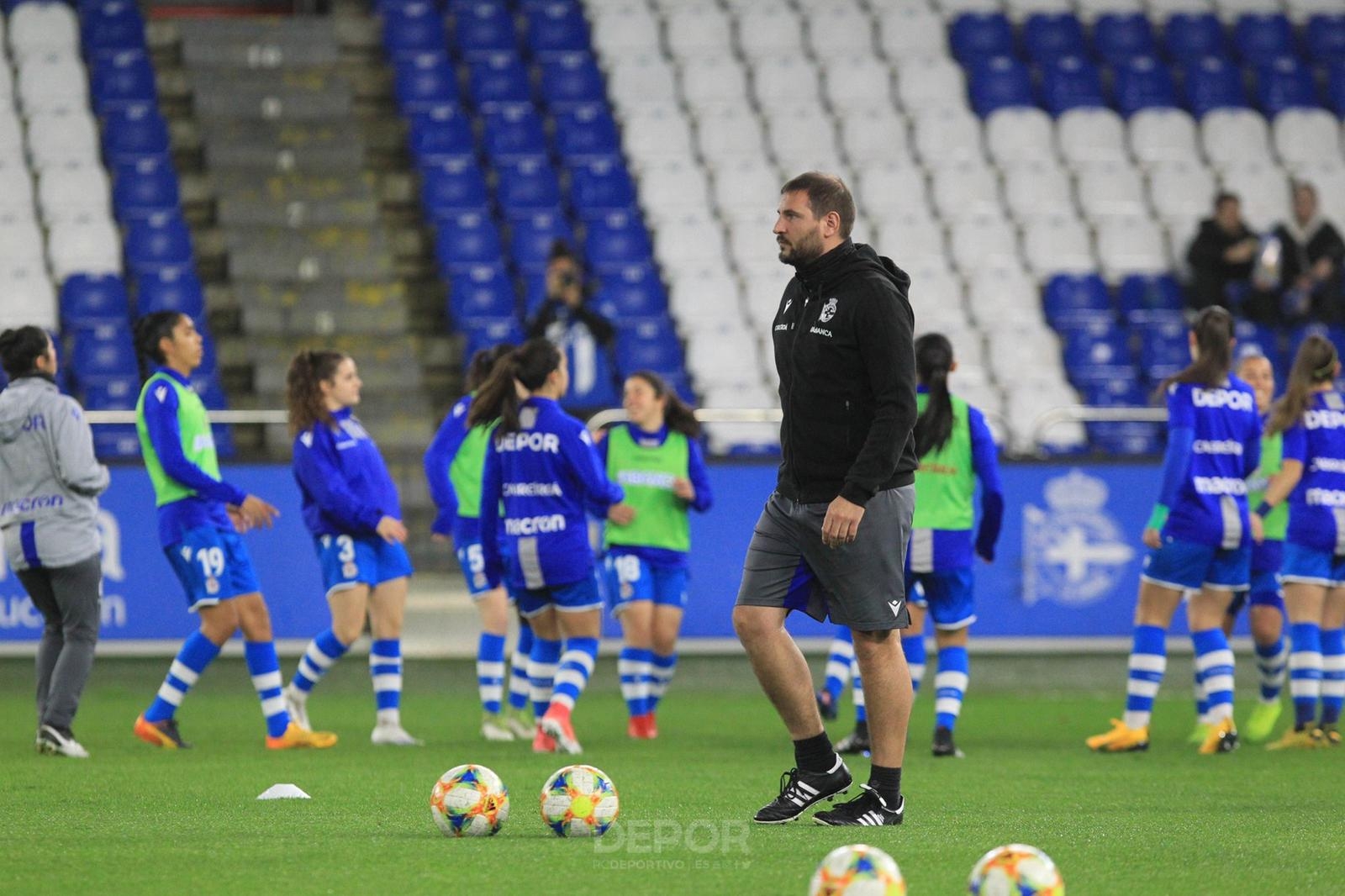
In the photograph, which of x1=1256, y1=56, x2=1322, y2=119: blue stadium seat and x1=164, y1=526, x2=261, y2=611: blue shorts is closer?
x1=164, y1=526, x2=261, y2=611: blue shorts

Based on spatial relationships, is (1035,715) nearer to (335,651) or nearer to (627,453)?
(627,453)

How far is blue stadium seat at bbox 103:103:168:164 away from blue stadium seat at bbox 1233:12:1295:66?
12050 millimetres

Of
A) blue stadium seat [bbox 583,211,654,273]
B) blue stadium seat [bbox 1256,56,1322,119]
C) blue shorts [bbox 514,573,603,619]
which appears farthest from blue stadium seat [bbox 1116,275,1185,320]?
blue shorts [bbox 514,573,603,619]

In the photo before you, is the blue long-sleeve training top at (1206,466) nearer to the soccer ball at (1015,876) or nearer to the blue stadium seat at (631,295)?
the soccer ball at (1015,876)

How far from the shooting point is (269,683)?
9.95 m

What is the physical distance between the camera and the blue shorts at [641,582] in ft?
36.5

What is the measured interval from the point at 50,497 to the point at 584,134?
11.1 metres

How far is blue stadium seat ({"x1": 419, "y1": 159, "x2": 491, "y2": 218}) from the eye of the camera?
18750 mm

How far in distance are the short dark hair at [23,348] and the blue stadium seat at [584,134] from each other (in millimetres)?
10428

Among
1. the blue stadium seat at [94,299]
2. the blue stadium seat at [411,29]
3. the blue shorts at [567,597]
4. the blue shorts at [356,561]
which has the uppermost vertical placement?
the blue stadium seat at [411,29]

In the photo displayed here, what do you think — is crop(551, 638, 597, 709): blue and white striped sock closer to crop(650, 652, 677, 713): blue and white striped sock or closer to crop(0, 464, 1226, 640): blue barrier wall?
crop(650, 652, 677, 713): blue and white striped sock

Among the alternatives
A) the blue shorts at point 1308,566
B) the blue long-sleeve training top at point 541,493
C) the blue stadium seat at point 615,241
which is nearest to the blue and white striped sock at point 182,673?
the blue long-sleeve training top at point 541,493

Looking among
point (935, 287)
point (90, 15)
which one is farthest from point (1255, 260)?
point (90, 15)

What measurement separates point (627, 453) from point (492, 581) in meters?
1.71
